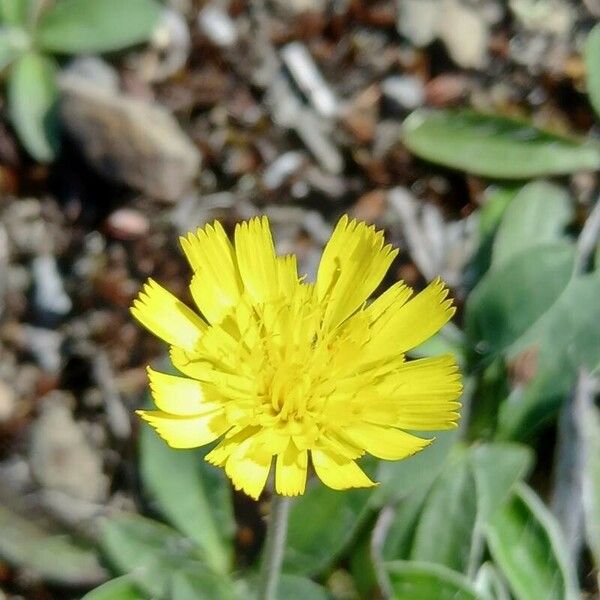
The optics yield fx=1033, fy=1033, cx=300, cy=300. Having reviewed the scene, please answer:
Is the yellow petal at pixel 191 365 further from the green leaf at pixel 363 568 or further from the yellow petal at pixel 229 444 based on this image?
the green leaf at pixel 363 568

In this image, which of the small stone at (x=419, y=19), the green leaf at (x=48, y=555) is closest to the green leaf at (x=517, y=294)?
the small stone at (x=419, y=19)

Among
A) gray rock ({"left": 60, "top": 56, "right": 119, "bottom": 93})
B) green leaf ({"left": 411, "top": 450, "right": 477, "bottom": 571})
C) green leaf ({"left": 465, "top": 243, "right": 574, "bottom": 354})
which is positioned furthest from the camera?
gray rock ({"left": 60, "top": 56, "right": 119, "bottom": 93})

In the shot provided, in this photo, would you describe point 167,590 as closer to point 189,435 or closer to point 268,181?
point 189,435

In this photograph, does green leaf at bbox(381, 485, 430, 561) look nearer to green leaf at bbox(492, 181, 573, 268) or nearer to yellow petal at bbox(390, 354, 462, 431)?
yellow petal at bbox(390, 354, 462, 431)

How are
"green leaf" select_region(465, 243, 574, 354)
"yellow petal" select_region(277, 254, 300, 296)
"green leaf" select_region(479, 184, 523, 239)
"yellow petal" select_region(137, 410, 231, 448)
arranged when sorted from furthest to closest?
"green leaf" select_region(479, 184, 523, 239) → "green leaf" select_region(465, 243, 574, 354) → "yellow petal" select_region(277, 254, 300, 296) → "yellow petal" select_region(137, 410, 231, 448)

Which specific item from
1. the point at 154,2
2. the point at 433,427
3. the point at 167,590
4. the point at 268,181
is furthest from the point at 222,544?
the point at 154,2

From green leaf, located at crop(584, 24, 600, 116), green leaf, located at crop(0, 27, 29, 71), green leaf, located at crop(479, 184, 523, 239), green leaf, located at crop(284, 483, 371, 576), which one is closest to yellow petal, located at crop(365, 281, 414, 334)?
green leaf, located at crop(284, 483, 371, 576)

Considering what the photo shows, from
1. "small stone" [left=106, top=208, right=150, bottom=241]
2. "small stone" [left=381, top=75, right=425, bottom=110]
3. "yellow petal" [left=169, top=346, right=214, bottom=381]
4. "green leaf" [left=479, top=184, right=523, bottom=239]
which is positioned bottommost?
"green leaf" [left=479, top=184, right=523, bottom=239]

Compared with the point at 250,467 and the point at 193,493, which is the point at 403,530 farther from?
the point at 250,467
